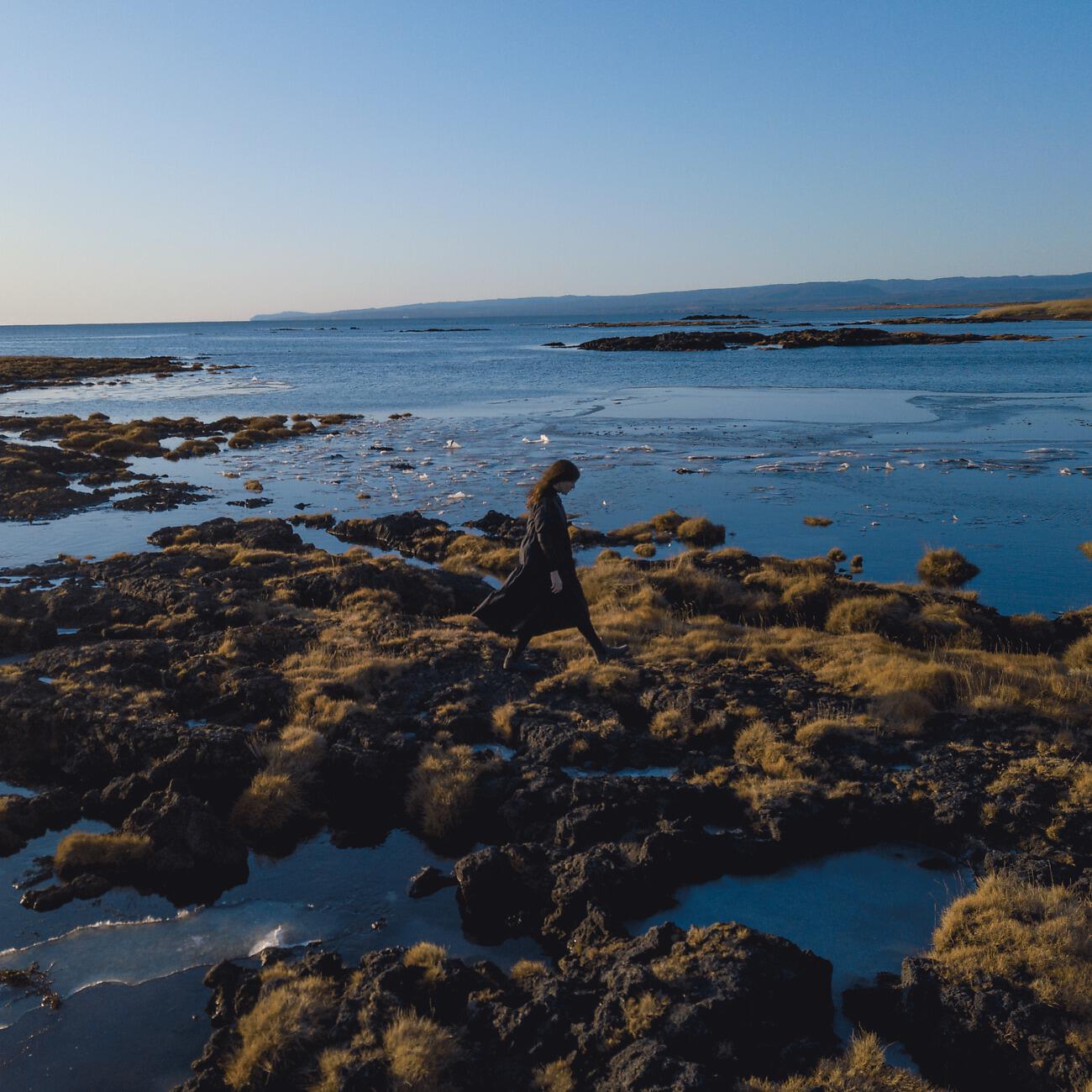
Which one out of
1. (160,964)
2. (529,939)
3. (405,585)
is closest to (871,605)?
(405,585)

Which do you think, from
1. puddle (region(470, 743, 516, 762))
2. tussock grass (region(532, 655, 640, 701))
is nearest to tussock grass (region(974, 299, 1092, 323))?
tussock grass (region(532, 655, 640, 701))

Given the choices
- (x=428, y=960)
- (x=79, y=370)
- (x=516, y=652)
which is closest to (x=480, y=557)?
(x=516, y=652)

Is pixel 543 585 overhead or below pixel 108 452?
below

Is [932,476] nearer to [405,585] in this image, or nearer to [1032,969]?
[405,585]

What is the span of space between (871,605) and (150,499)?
75.9 feet

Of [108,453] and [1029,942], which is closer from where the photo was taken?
[1029,942]

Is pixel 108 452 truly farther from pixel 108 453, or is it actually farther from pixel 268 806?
pixel 268 806

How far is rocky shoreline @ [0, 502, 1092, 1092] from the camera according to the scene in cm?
584

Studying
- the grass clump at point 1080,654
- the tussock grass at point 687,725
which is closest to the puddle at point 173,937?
the tussock grass at point 687,725

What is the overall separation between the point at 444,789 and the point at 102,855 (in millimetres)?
3295

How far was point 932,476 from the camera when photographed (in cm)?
2961

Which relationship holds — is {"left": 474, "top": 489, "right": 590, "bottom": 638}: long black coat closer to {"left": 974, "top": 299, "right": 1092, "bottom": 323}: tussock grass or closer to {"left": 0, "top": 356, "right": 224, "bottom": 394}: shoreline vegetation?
{"left": 0, "top": 356, "right": 224, "bottom": 394}: shoreline vegetation

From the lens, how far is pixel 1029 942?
6250 millimetres

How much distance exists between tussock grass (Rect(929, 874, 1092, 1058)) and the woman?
5675 mm
